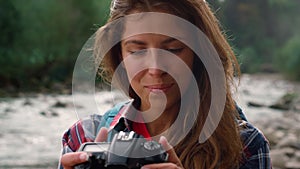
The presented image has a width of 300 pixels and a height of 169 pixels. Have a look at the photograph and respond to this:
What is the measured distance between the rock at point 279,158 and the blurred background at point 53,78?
0.04ft

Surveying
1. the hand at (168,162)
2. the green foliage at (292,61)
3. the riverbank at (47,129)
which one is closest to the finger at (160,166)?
the hand at (168,162)

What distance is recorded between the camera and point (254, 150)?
0.98m

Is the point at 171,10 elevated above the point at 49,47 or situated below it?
below

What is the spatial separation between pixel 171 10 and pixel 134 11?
0.23 ft

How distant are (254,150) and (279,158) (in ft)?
13.6

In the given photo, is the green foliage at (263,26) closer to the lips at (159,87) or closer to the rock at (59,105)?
the rock at (59,105)

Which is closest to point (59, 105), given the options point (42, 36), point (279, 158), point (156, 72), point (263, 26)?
point (279, 158)

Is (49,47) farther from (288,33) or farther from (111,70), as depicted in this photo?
(288,33)

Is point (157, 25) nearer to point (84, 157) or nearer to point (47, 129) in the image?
point (84, 157)

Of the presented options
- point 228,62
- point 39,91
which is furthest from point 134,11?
point 39,91

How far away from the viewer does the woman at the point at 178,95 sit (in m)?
0.96

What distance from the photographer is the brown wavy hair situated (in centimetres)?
97

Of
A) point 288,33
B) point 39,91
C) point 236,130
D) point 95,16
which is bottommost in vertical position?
point 236,130

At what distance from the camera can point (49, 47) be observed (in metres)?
12.8
